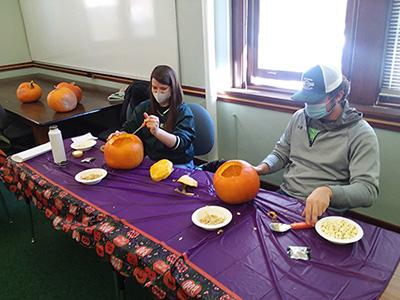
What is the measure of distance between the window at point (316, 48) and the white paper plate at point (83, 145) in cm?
102

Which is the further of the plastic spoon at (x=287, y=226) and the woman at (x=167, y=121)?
the woman at (x=167, y=121)

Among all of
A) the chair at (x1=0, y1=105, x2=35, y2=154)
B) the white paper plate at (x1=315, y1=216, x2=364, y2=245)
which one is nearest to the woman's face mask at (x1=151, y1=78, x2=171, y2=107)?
the white paper plate at (x1=315, y1=216, x2=364, y2=245)

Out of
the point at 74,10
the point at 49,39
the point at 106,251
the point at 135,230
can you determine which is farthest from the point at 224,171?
the point at 49,39

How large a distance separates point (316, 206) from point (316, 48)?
4.26 feet

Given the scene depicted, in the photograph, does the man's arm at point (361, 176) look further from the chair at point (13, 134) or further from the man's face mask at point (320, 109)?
the chair at point (13, 134)

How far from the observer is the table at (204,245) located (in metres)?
0.94

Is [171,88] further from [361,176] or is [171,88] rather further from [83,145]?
[361,176]

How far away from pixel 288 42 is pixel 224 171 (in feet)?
4.22

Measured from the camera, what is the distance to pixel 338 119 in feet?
4.70

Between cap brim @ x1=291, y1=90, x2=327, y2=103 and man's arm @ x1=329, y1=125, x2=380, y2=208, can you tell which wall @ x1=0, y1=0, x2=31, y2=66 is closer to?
cap brim @ x1=291, y1=90, x2=327, y2=103

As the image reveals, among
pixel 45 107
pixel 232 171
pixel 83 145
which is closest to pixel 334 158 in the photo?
pixel 232 171

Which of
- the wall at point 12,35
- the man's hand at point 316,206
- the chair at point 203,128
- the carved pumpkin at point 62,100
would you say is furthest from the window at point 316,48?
the wall at point 12,35

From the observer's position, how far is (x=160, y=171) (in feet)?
4.99

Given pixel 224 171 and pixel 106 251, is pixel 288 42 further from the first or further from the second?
pixel 106 251
